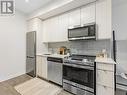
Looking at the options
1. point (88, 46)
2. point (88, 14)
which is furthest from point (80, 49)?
point (88, 14)

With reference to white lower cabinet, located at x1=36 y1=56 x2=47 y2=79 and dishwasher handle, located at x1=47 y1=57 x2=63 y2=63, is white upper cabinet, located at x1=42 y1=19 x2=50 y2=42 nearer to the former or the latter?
white lower cabinet, located at x1=36 y1=56 x2=47 y2=79

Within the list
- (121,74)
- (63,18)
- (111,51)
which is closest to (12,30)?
(63,18)

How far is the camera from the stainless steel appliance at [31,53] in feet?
13.2

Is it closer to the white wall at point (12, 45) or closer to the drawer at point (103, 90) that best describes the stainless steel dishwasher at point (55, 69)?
the drawer at point (103, 90)

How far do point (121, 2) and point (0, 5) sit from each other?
394 cm

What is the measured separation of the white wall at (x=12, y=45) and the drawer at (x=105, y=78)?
343 centimetres

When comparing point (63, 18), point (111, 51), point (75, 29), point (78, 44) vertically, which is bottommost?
point (111, 51)

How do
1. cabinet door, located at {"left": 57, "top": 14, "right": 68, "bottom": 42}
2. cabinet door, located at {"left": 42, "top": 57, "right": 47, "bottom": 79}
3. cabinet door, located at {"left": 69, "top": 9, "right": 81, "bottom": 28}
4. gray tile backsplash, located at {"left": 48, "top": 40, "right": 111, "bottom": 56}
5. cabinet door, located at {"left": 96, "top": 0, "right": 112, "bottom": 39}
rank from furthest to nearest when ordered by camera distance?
cabinet door, located at {"left": 42, "top": 57, "right": 47, "bottom": 79} < cabinet door, located at {"left": 57, "top": 14, "right": 68, "bottom": 42} < cabinet door, located at {"left": 69, "top": 9, "right": 81, "bottom": 28} < gray tile backsplash, located at {"left": 48, "top": 40, "right": 111, "bottom": 56} < cabinet door, located at {"left": 96, "top": 0, "right": 112, "bottom": 39}

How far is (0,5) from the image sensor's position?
3.57 m

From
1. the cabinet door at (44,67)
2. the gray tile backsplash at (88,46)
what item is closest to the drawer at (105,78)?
the gray tile backsplash at (88,46)

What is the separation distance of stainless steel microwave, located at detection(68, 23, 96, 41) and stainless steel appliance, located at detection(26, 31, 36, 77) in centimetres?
171

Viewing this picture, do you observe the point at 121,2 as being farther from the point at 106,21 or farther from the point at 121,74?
the point at 121,74

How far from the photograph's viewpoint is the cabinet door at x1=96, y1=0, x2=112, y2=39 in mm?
2332

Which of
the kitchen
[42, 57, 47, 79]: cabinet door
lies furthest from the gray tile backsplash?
[42, 57, 47, 79]: cabinet door
